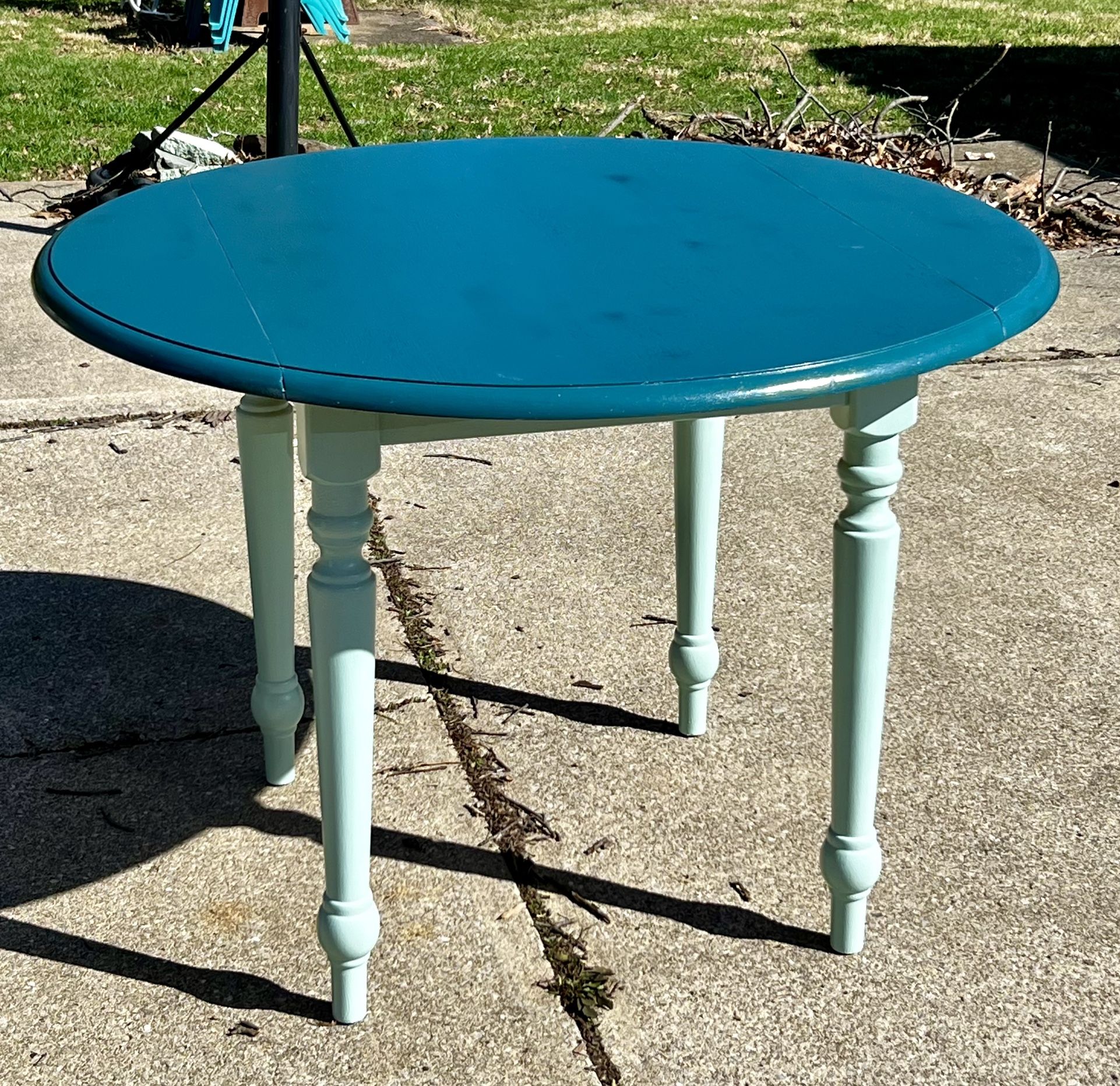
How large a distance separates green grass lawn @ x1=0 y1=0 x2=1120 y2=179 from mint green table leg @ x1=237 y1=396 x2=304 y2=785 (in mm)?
4942

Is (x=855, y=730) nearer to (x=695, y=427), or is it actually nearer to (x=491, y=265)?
(x=695, y=427)

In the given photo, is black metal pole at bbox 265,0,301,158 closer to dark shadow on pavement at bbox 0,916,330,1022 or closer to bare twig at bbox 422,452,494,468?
bare twig at bbox 422,452,494,468

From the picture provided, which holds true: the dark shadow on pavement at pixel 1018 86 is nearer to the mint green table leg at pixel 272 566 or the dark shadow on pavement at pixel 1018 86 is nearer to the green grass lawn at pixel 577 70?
the green grass lawn at pixel 577 70

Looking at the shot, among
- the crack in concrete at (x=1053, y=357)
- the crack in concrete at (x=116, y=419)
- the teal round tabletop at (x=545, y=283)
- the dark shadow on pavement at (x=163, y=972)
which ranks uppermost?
the teal round tabletop at (x=545, y=283)

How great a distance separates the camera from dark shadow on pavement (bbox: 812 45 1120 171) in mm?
7777

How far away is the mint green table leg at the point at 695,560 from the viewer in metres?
2.29

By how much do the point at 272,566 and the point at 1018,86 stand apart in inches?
338

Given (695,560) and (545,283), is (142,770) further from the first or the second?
(545,283)

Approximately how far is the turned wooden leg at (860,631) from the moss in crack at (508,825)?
0.37 metres

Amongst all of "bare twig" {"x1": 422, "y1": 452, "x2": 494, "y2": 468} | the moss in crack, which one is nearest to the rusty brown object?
"bare twig" {"x1": 422, "y1": 452, "x2": 494, "y2": 468}

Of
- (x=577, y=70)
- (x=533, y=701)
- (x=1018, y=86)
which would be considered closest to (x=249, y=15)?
(x=577, y=70)

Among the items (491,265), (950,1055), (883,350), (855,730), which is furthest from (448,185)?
(950,1055)

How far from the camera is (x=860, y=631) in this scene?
1.80 metres

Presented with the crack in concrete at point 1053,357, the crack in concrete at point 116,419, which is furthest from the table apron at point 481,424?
the crack in concrete at point 1053,357
